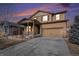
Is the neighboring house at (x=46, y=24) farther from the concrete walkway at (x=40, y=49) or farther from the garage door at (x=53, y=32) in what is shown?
the concrete walkway at (x=40, y=49)

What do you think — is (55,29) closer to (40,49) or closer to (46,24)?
(46,24)

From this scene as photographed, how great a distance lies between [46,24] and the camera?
6.52 feet

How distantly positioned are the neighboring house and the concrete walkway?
11 cm

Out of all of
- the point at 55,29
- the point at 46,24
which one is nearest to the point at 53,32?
the point at 55,29

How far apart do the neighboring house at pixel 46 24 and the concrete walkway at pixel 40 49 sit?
109 millimetres

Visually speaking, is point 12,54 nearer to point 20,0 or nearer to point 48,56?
point 48,56

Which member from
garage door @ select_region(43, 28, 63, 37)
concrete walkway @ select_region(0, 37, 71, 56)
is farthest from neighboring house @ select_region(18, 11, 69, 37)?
concrete walkway @ select_region(0, 37, 71, 56)

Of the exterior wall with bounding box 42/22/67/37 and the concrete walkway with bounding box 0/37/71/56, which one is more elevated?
the exterior wall with bounding box 42/22/67/37

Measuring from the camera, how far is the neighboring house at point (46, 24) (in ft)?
6.31

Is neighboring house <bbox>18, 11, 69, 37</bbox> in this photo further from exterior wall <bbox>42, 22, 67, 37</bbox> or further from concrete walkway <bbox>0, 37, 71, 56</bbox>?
concrete walkway <bbox>0, 37, 71, 56</bbox>

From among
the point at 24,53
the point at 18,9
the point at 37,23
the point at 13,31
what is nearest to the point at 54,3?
the point at 37,23

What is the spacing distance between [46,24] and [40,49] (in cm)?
38

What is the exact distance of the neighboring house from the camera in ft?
6.31

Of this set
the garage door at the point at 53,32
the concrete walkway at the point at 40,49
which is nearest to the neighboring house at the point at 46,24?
the garage door at the point at 53,32
